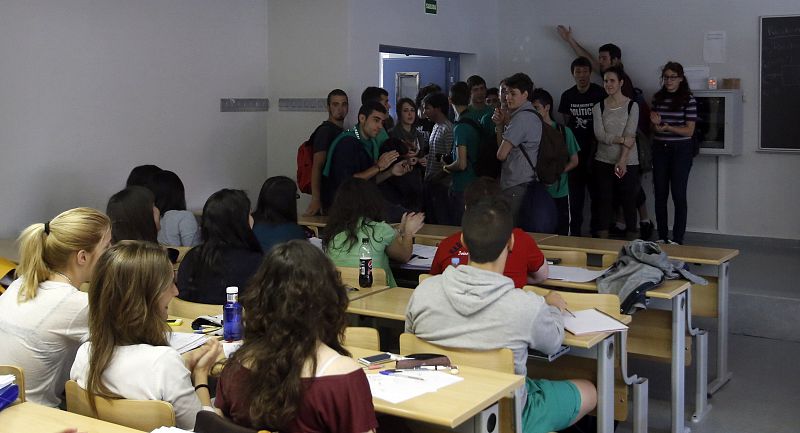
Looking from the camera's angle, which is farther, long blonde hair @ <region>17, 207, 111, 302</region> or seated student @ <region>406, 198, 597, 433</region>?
seated student @ <region>406, 198, 597, 433</region>

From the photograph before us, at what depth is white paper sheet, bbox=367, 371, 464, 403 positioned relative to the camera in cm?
289

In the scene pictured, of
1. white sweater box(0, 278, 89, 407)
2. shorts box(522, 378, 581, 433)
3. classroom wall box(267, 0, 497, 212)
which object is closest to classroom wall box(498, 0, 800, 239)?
classroom wall box(267, 0, 497, 212)

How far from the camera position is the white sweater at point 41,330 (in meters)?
3.22

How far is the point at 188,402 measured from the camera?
2.82 m

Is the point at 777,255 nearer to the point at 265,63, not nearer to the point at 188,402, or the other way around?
the point at 265,63

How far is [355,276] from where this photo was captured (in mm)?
4832

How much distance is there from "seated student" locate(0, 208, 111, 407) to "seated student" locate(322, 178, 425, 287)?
71.5 inches

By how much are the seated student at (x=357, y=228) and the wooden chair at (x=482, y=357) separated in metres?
1.52

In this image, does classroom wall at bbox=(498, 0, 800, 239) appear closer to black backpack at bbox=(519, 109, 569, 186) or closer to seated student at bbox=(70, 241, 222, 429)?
black backpack at bbox=(519, 109, 569, 186)

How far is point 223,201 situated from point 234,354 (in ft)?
5.80

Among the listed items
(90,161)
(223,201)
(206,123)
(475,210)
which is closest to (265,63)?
(206,123)

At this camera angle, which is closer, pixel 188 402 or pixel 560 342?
pixel 188 402

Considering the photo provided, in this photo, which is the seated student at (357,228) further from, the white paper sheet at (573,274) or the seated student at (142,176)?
the seated student at (142,176)

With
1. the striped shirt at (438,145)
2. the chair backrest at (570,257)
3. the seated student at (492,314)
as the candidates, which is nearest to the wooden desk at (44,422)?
the seated student at (492,314)
